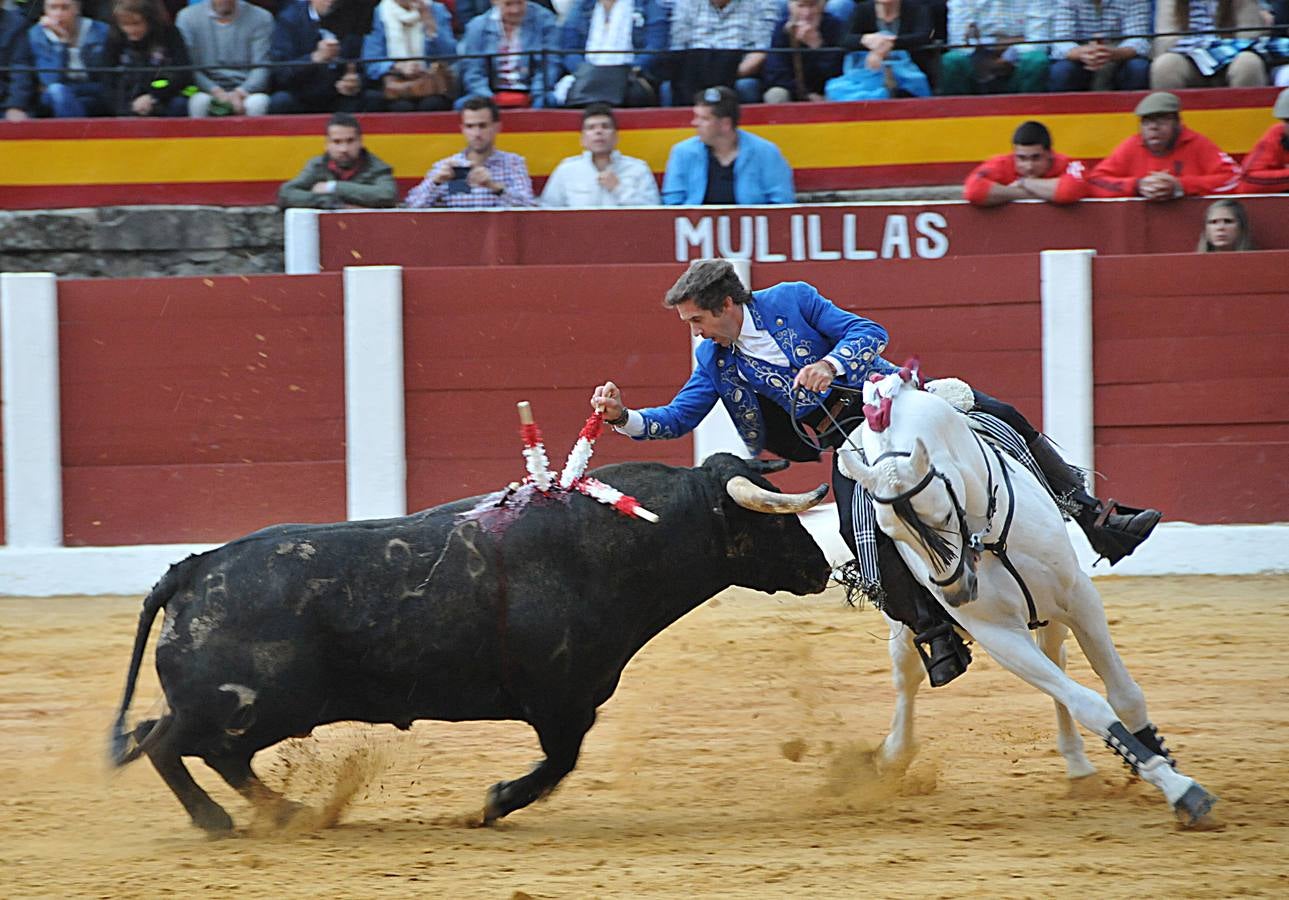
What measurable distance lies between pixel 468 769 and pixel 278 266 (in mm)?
5321

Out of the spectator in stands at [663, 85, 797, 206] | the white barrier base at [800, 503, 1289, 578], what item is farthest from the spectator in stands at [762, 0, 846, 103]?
the white barrier base at [800, 503, 1289, 578]

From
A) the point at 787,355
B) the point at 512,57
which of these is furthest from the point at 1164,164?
the point at 787,355

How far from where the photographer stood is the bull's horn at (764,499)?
13.8ft

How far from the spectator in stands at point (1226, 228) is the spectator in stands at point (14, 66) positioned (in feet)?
21.0

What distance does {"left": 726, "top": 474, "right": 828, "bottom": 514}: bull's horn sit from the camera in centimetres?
422

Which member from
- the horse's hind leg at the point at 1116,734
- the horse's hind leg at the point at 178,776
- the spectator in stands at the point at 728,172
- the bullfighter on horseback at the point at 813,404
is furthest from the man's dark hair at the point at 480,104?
the horse's hind leg at the point at 1116,734

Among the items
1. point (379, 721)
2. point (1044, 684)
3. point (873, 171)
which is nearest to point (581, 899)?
point (379, 721)

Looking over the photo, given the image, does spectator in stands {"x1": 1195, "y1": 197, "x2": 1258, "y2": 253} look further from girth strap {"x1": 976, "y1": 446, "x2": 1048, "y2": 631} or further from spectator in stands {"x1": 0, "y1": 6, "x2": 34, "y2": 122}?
spectator in stands {"x1": 0, "y1": 6, "x2": 34, "y2": 122}

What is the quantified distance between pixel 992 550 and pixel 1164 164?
5.08 metres

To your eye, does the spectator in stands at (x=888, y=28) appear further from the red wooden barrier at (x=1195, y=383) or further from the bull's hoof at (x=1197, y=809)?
the bull's hoof at (x=1197, y=809)

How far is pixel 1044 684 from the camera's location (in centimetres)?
402

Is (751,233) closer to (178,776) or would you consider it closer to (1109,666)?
(1109,666)

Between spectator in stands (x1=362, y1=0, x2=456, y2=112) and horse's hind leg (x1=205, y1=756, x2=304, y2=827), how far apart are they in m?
5.93

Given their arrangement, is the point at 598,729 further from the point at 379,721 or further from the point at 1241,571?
the point at 1241,571
